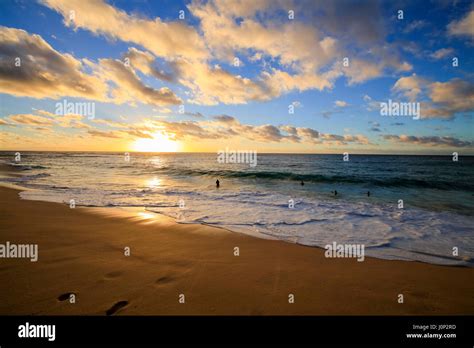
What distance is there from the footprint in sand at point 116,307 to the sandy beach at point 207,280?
0.05 feet

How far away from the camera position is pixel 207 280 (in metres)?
4.50

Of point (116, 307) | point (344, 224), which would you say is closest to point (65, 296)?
point (116, 307)

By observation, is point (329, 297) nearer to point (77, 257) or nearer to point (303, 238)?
point (303, 238)

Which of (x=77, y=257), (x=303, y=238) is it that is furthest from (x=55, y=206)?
(x=303, y=238)

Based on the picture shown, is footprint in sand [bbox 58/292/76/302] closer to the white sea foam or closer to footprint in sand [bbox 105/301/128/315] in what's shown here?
footprint in sand [bbox 105/301/128/315]

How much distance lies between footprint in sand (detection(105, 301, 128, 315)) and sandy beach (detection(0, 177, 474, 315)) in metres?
0.02

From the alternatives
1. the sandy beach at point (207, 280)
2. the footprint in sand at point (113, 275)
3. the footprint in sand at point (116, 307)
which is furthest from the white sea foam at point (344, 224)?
Answer: the footprint in sand at point (116, 307)

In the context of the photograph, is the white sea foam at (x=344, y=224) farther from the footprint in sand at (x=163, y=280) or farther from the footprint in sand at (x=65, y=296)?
the footprint in sand at (x=65, y=296)

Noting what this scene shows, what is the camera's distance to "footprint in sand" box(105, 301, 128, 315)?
3427 millimetres

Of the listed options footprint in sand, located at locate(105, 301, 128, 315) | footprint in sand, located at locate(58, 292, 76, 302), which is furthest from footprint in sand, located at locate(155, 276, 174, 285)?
footprint in sand, located at locate(58, 292, 76, 302)

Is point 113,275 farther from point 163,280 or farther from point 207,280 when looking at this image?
point 207,280

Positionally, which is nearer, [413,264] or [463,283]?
[463,283]
